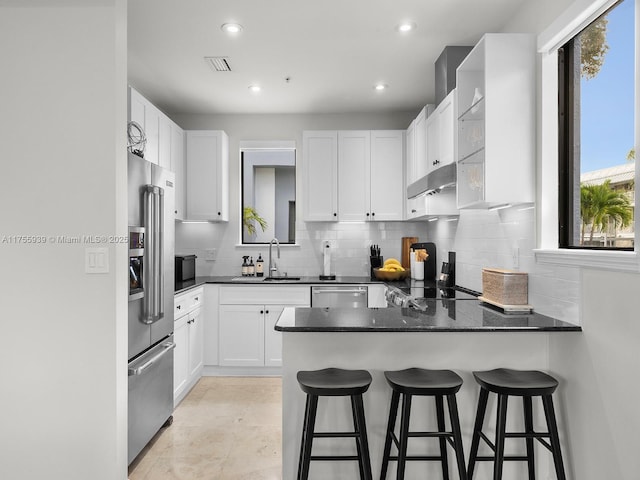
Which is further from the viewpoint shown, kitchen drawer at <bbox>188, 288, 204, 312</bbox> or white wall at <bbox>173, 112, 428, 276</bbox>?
white wall at <bbox>173, 112, 428, 276</bbox>

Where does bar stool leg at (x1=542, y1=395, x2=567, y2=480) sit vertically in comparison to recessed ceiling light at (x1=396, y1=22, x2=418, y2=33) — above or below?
below

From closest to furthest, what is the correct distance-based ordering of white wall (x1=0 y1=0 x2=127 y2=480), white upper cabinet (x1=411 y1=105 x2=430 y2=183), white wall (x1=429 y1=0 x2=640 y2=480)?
white wall (x1=429 y1=0 x2=640 y2=480), white wall (x1=0 y1=0 x2=127 y2=480), white upper cabinet (x1=411 y1=105 x2=430 y2=183)

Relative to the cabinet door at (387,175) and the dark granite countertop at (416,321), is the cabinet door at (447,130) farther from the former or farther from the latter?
the cabinet door at (387,175)

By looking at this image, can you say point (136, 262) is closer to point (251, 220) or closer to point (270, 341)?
point (270, 341)

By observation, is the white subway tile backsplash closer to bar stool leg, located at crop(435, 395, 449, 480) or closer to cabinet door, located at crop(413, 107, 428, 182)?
cabinet door, located at crop(413, 107, 428, 182)

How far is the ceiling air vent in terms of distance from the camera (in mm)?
3361

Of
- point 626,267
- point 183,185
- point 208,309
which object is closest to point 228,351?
point 208,309

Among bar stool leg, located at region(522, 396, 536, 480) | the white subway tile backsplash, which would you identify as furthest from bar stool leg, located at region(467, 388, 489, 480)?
the white subway tile backsplash

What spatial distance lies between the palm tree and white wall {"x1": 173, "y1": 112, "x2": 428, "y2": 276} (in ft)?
9.15

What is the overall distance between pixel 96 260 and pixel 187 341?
179 centimetres

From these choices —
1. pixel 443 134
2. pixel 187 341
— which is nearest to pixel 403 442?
pixel 443 134

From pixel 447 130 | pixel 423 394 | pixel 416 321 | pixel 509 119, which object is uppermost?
pixel 447 130

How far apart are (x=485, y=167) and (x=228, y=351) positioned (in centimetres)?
299

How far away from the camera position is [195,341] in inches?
157
